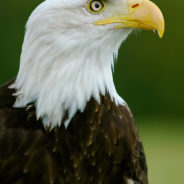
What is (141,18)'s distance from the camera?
11.4 ft

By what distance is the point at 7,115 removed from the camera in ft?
11.6

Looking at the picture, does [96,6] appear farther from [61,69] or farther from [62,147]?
[62,147]

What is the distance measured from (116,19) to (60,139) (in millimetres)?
741

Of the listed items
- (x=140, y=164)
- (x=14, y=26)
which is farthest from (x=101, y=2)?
(x=14, y=26)

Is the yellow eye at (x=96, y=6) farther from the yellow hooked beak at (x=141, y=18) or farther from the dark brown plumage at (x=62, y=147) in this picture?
the dark brown plumage at (x=62, y=147)

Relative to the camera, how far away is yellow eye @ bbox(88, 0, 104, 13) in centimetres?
346

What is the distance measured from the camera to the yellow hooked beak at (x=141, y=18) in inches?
136

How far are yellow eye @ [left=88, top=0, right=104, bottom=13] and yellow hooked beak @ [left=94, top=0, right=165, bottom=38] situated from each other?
0.07m

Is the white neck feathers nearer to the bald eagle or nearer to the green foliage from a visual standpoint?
the bald eagle

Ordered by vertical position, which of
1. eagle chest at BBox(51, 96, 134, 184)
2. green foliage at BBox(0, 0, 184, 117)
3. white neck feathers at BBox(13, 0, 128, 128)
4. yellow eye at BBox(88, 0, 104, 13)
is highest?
yellow eye at BBox(88, 0, 104, 13)

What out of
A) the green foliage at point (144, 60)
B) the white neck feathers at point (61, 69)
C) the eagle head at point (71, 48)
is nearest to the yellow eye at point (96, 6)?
the eagle head at point (71, 48)

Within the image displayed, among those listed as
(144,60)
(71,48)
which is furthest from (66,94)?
(144,60)

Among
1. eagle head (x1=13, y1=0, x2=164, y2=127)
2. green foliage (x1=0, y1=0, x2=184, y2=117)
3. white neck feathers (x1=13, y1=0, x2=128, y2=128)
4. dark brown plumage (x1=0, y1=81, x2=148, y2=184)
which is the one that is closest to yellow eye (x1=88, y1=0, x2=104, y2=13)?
eagle head (x1=13, y1=0, x2=164, y2=127)

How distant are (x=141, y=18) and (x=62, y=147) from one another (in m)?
0.84
